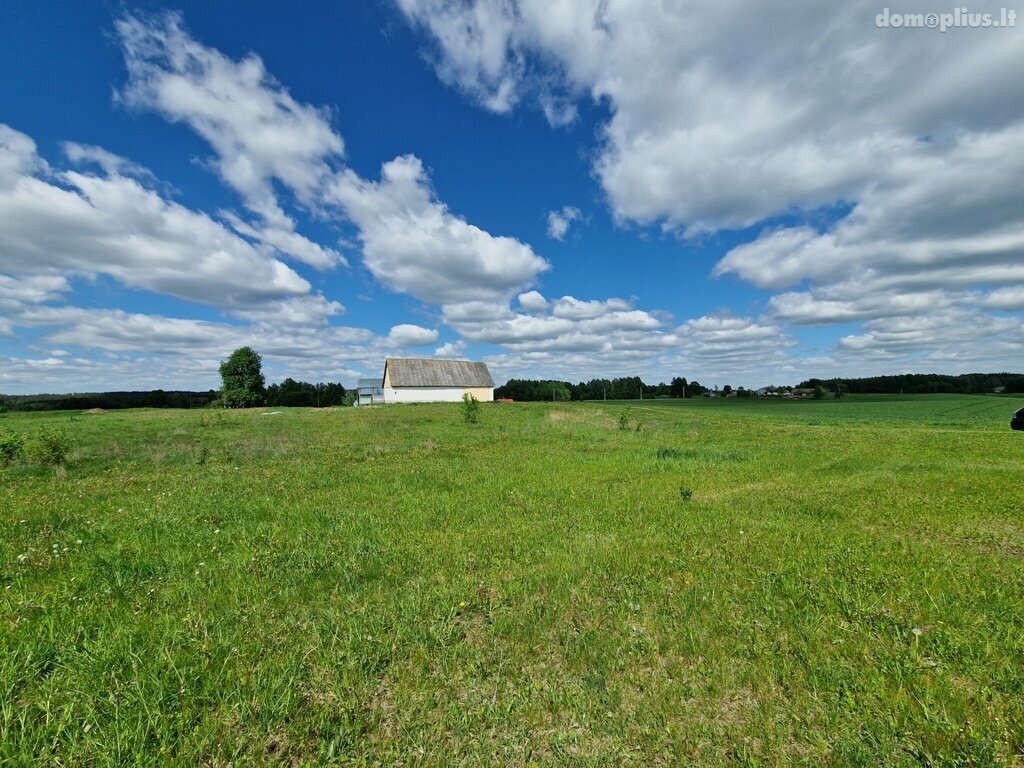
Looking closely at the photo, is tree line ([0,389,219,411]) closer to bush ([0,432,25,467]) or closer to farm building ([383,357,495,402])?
farm building ([383,357,495,402])

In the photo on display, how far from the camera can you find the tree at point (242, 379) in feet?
248

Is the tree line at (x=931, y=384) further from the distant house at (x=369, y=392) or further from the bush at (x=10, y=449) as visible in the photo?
the bush at (x=10, y=449)

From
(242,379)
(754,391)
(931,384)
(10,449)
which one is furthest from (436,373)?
(931,384)

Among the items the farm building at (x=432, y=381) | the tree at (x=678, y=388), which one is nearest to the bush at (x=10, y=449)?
the farm building at (x=432, y=381)

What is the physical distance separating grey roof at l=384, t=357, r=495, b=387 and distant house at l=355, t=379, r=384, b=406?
662 centimetres

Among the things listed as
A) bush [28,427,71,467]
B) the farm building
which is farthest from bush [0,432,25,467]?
the farm building

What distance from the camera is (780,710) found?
3.34 m

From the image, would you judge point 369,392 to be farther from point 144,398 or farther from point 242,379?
point 144,398

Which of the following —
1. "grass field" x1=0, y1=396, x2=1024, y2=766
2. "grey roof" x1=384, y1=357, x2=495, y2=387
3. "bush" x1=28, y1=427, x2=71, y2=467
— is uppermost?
"grey roof" x1=384, y1=357, x2=495, y2=387

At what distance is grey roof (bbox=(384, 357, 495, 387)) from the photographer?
234 feet

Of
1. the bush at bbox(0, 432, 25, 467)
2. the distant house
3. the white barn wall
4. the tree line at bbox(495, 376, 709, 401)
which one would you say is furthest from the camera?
the tree line at bbox(495, 376, 709, 401)

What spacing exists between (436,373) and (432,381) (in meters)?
1.87

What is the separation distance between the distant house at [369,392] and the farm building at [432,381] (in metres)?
4.50

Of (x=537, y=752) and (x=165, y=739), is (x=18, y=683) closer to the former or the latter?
(x=165, y=739)
